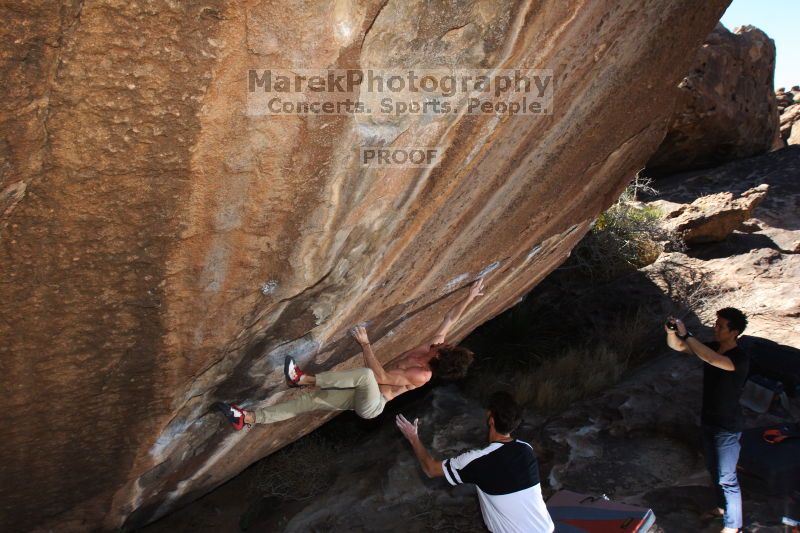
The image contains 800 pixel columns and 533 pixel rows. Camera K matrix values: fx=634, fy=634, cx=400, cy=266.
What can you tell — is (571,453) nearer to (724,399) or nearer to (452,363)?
(724,399)

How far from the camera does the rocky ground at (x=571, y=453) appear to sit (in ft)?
14.4

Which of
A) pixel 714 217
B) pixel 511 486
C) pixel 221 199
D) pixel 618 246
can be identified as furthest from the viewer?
pixel 618 246

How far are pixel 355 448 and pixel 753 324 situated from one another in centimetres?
389

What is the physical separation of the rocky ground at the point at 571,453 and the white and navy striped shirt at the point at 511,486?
62.1 inches

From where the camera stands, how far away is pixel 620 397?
5098mm

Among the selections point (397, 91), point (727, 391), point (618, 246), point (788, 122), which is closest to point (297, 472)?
point (727, 391)

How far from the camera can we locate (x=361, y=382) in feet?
11.6

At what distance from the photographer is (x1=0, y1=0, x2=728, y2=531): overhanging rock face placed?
2.03m

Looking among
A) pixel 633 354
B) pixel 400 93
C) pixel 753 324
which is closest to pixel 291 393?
pixel 400 93

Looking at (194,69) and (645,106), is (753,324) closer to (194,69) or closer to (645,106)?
(645,106)

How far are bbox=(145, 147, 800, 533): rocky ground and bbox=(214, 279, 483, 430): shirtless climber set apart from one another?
4.21ft

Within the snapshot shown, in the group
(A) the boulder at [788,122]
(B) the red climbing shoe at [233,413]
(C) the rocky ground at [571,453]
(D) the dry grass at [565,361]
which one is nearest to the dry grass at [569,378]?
(D) the dry grass at [565,361]

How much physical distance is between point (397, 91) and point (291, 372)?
5.16 ft

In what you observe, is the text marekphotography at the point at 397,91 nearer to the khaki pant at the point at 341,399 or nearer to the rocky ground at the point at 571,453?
the khaki pant at the point at 341,399
